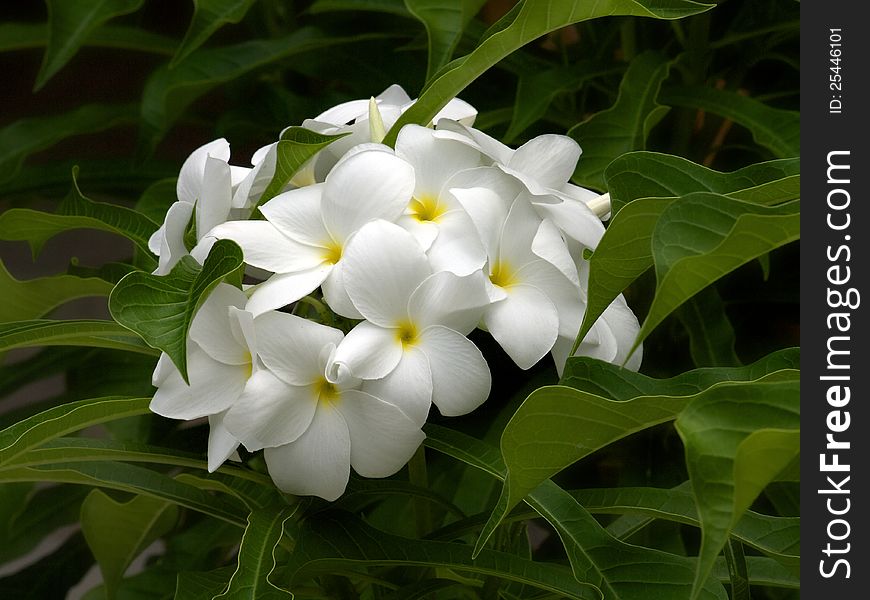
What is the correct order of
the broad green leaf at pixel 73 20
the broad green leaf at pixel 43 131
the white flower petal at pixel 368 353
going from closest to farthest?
1. the white flower petal at pixel 368 353
2. the broad green leaf at pixel 73 20
3. the broad green leaf at pixel 43 131

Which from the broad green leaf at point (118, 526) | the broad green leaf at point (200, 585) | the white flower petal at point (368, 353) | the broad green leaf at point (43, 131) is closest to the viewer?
the white flower petal at point (368, 353)

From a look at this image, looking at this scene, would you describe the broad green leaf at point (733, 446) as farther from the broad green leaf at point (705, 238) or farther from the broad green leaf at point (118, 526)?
the broad green leaf at point (118, 526)

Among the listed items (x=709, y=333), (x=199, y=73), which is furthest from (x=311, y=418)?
(x=199, y=73)

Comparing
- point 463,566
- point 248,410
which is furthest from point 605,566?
point 248,410

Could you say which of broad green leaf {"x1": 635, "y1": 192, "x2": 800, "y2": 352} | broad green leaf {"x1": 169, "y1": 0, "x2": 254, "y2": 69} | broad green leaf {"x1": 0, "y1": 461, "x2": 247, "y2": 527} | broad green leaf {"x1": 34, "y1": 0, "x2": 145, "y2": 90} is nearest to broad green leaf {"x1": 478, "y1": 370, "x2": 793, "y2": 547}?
broad green leaf {"x1": 635, "y1": 192, "x2": 800, "y2": 352}

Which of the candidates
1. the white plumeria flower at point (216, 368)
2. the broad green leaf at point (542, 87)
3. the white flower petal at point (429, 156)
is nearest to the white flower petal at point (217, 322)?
the white plumeria flower at point (216, 368)

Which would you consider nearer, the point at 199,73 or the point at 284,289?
the point at 284,289

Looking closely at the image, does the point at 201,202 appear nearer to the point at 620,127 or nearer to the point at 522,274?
the point at 522,274
